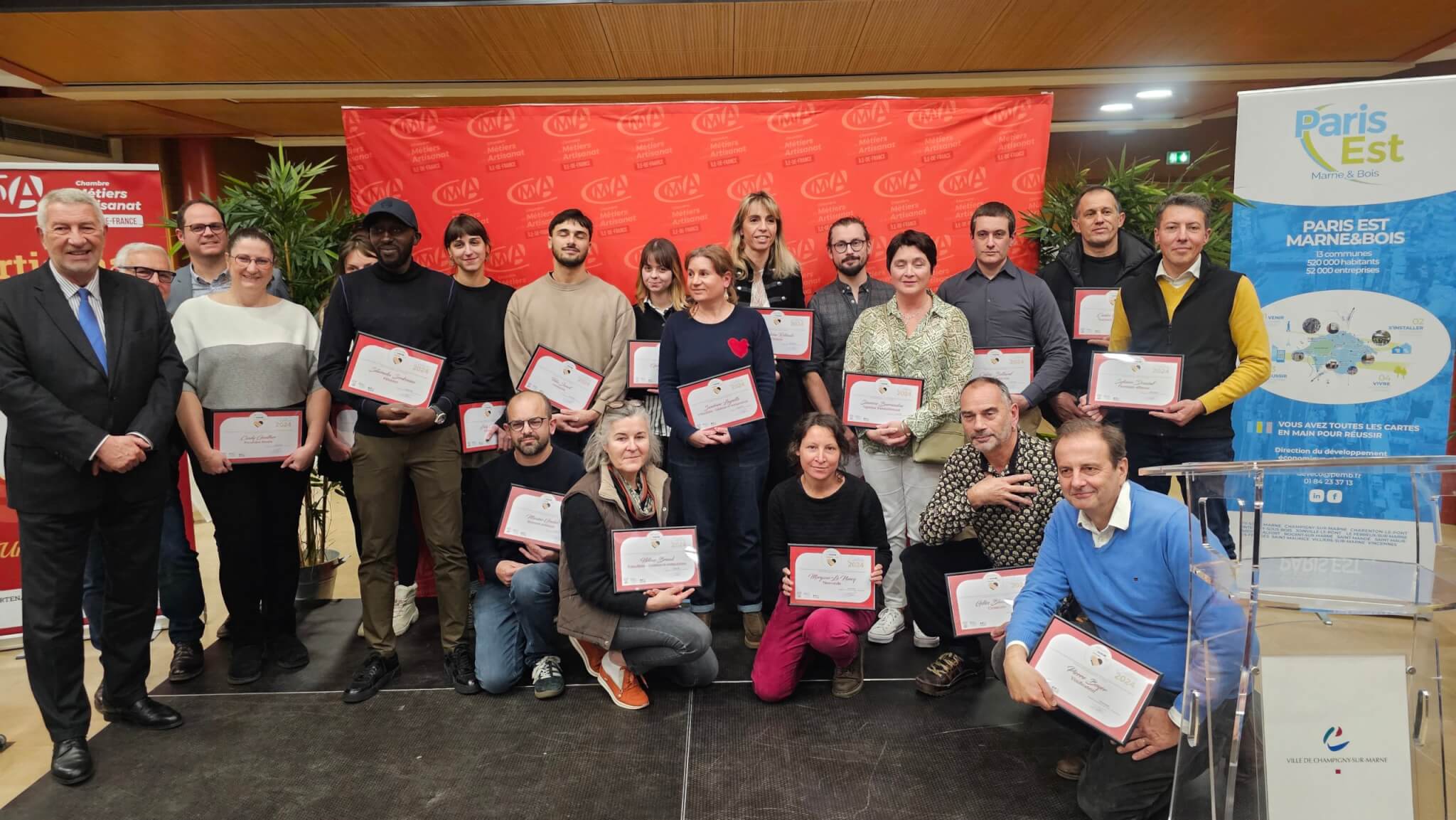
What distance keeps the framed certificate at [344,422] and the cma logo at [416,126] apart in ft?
5.03

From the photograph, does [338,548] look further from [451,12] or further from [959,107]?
[959,107]

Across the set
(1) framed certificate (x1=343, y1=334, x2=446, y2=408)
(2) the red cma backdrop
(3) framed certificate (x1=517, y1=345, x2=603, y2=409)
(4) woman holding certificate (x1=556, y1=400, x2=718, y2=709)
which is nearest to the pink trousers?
(4) woman holding certificate (x1=556, y1=400, x2=718, y2=709)

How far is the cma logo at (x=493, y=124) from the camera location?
176 inches

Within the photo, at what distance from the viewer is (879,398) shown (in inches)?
138

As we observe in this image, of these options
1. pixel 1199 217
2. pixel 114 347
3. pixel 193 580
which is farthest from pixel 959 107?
pixel 193 580

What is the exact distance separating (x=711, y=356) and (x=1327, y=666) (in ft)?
7.67

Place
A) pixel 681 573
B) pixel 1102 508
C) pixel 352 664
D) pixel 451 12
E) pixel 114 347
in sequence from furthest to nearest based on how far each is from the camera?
pixel 451 12, pixel 352 664, pixel 681 573, pixel 114 347, pixel 1102 508

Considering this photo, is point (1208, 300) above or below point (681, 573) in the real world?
above

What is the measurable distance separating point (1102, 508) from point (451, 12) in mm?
4463

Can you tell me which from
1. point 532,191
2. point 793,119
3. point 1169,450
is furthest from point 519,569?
point 793,119

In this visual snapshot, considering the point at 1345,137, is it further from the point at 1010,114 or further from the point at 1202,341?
the point at 1010,114

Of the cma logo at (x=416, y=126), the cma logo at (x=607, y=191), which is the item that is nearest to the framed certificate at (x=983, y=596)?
the cma logo at (x=607, y=191)

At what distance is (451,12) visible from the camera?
5.02 metres

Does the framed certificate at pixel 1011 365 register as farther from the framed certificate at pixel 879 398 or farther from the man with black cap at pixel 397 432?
the man with black cap at pixel 397 432
